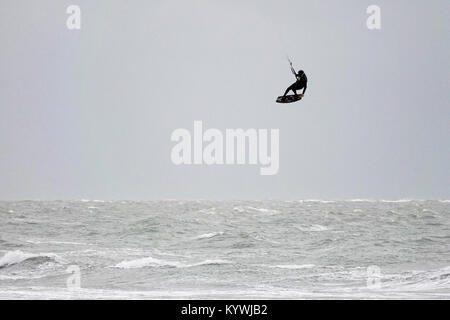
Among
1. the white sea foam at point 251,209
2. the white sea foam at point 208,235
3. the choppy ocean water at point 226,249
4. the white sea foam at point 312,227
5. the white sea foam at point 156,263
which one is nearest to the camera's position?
the choppy ocean water at point 226,249

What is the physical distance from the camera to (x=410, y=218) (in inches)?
667

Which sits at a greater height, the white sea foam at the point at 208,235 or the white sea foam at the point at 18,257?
the white sea foam at the point at 208,235

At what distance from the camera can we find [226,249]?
47.5ft

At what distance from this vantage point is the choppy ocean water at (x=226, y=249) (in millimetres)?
12281

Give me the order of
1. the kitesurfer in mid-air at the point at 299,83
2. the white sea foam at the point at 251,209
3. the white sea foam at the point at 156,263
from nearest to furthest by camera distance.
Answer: the kitesurfer in mid-air at the point at 299,83
the white sea foam at the point at 156,263
the white sea foam at the point at 251,209

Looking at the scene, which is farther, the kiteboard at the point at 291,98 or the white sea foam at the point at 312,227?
the white sea foam at the point at 312,227

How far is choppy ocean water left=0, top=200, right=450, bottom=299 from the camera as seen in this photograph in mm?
12281

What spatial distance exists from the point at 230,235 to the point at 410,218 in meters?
4.75

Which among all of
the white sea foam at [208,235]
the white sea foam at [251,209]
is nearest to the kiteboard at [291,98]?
the white sea foam at [208,235]

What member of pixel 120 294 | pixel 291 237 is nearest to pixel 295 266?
pixel 291 237

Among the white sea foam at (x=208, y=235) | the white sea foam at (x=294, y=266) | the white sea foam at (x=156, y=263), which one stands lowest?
the white sea foam at (x=294, y=266)

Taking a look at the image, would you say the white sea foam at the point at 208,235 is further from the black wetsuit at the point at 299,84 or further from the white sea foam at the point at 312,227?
the black wetsuit at the point at 299,84

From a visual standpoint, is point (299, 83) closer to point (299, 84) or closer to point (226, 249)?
point (299, 84)
